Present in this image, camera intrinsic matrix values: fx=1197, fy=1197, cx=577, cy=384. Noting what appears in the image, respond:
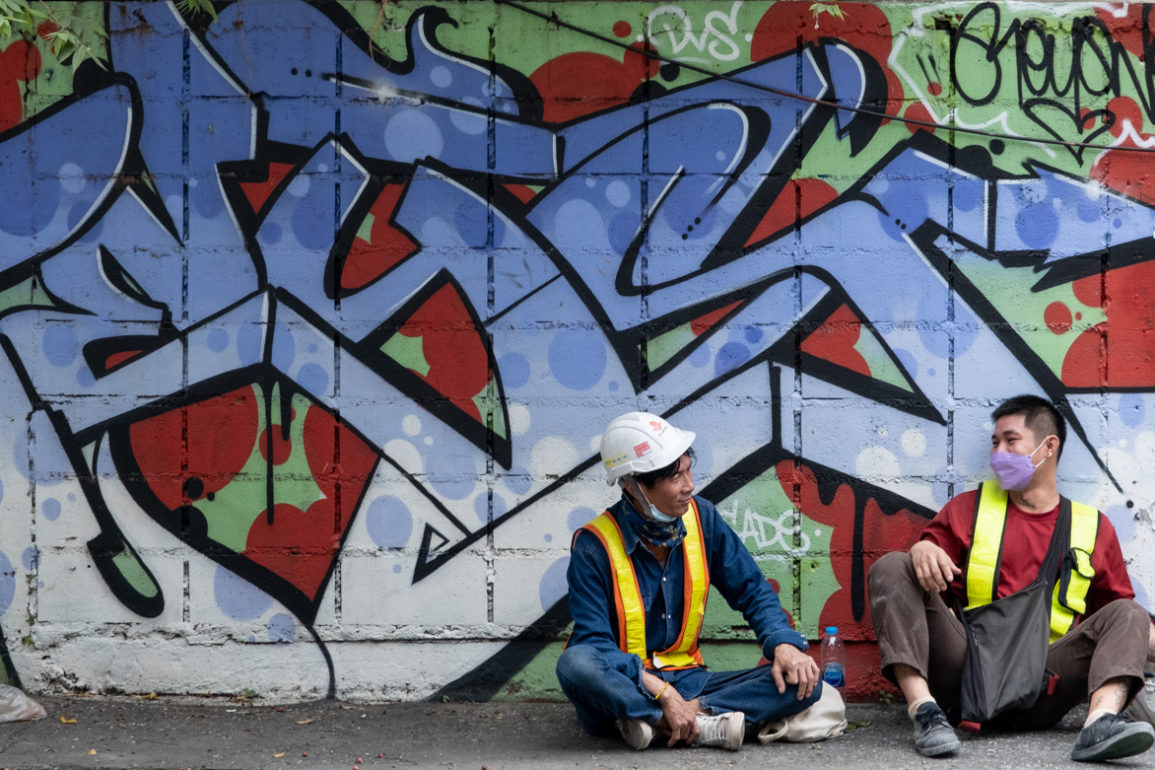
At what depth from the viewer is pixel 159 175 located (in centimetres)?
496

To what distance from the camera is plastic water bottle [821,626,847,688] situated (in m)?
4.84

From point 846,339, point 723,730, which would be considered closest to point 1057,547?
point 846,339

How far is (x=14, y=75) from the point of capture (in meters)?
4.95

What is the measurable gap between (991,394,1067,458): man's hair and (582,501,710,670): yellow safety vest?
51.8 inches

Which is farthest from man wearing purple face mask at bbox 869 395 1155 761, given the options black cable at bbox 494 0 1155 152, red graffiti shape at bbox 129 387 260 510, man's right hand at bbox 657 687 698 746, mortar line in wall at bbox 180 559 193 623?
mortar line in wall at bbox 180 559 193 623

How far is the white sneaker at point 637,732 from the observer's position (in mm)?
4227

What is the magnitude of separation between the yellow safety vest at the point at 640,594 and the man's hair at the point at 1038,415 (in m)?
1.31

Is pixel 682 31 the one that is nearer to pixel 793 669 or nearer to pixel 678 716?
pixel 793 669

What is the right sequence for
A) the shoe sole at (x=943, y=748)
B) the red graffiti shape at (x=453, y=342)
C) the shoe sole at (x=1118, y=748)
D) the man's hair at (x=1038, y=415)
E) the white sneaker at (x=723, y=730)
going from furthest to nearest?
the red graffiti shape at (x=453, y=342) < the man's hair at (x=1038, y=415) < the white sneaker at (x=723, y=730) < the shoe sole at (x=943, y=748) < the shoe sole at (x=1118, y=748)

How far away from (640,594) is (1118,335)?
7.38 feet

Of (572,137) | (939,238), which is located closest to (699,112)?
(572,137)

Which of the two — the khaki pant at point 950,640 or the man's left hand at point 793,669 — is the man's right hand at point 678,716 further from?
the khaki pant at point 950,640

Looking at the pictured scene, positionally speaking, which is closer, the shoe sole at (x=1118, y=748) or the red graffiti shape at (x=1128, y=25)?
the shoe sole at (x=1118, y=748)

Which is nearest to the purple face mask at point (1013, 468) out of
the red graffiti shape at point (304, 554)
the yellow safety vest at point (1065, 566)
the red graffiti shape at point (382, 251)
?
the yellow safety vest at point (1065, 566)
